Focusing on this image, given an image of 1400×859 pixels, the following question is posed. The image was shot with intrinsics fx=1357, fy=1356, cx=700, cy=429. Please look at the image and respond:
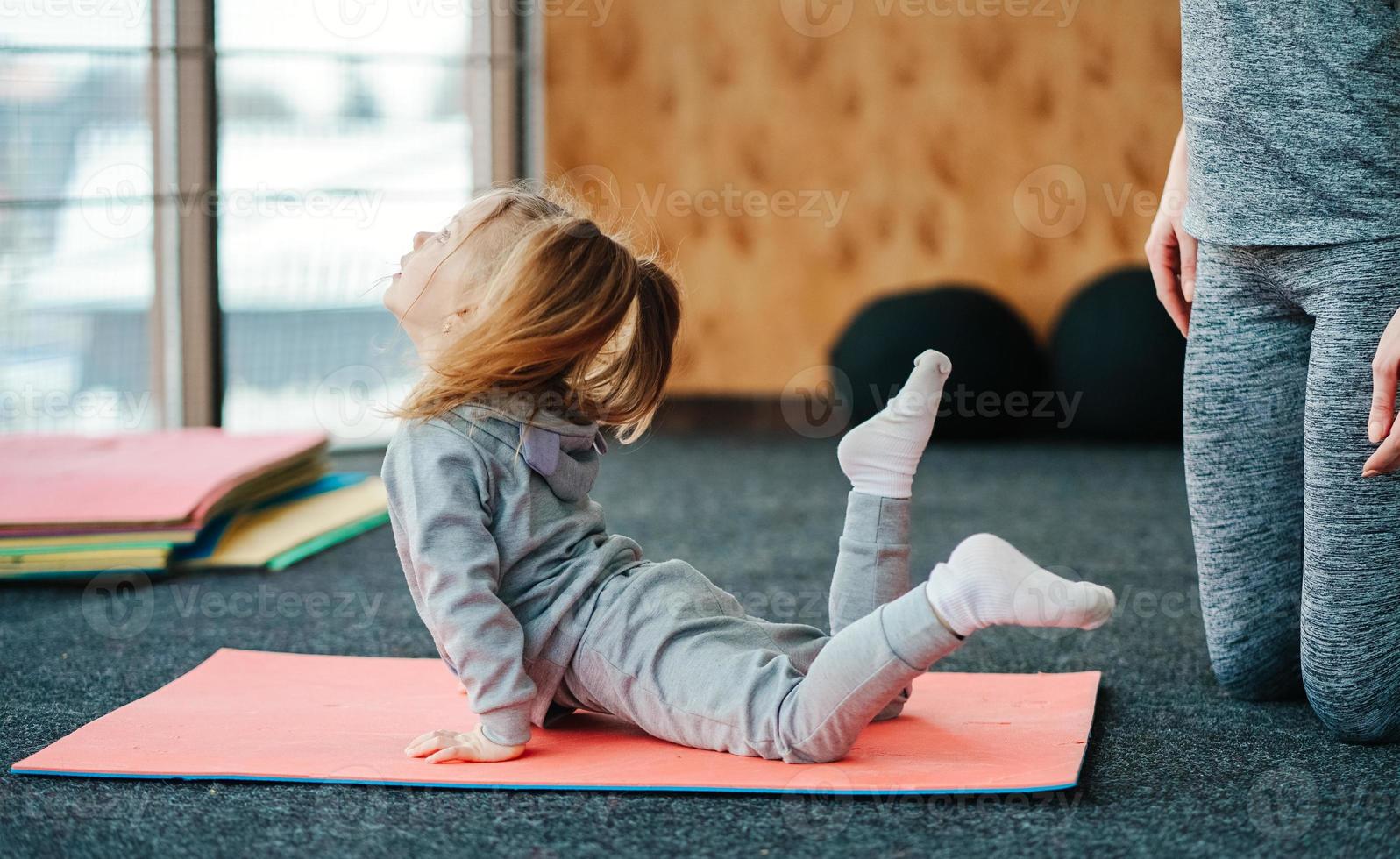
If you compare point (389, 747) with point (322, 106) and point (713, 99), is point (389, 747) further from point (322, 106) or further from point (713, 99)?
point (713, 99)

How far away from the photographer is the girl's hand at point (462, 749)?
119cm

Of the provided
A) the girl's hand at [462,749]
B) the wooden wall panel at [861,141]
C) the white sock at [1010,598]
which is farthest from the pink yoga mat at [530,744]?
the wooden wall panel at [861,141]

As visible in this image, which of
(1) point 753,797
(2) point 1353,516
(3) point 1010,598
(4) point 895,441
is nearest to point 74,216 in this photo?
(4) point 895,441

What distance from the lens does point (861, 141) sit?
3.87m

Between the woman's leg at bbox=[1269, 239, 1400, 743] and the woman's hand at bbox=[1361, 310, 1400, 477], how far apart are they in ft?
0.17

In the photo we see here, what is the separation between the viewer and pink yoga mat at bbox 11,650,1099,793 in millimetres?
1146

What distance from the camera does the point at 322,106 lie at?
3.28 meters

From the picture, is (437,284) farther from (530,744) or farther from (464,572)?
(530,744)

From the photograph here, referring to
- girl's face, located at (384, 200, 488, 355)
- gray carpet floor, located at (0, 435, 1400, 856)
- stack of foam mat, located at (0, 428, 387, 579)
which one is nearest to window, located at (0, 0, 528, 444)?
stack of foam mat, located at (0, 428, 387, 579)

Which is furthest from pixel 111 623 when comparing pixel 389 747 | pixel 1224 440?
pixel 1224 440

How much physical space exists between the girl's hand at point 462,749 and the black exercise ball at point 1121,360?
266 cm

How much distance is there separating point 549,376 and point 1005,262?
9.25ft

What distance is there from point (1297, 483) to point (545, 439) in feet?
2.50

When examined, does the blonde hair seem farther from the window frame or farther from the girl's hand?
the window frame
